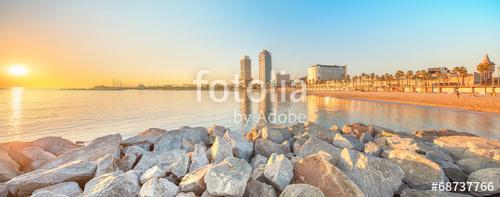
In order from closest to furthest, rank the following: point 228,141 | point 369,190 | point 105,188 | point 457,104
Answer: point 105,188 → point 369,190 → point 228,141 → point 457,104

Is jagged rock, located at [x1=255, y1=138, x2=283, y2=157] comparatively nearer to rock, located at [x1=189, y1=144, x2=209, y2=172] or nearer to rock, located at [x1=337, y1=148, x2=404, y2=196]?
rock, located at [x1=189, y1=144, x2=209, y2=172]

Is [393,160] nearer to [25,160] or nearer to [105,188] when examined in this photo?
[105,188]

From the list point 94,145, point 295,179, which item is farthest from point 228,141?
point 94,145

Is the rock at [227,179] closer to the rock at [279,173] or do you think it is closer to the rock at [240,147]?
the rock at [279,173]

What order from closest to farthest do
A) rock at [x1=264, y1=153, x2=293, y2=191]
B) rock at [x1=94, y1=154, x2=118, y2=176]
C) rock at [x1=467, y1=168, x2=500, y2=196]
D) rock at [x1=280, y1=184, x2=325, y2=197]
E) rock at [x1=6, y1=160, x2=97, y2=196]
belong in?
1. rock at [x1=280, y1=184, x2=325, y2=197]
2. rock at [x1=264, y1=153, x2=293, y2=191]
3. rock at [x1=467, y1=168, x2=500, y2=196]
4. rock at [x1=6, y1=160, x2=97, y2=196]
5. rock at [x1=94, y1=154, x2=118, y2=176]

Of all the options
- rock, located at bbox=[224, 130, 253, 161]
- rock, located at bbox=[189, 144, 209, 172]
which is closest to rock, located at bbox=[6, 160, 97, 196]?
rock, located at bbox=[189, 144, 209, 172]

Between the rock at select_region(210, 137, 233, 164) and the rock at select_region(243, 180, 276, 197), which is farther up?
the rock at select_region(210, 137, 233, 164)

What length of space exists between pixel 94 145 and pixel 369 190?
699 cm

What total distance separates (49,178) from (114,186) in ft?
6.30

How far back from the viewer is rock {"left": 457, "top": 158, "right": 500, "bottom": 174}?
5156 millimetres

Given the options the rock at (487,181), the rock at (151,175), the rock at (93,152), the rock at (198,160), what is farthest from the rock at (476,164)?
the rock at (93,152)

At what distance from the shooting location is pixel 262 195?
12.3ft

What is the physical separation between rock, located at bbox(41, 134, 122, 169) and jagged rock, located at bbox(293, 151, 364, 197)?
4.59 meters

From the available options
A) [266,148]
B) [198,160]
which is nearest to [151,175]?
[198,160]
